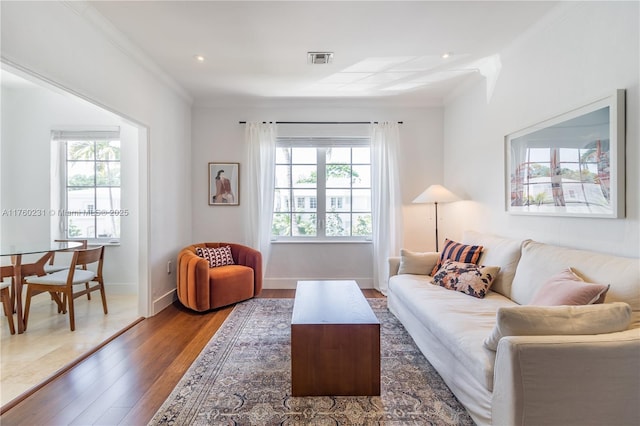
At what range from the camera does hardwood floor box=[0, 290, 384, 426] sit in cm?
162

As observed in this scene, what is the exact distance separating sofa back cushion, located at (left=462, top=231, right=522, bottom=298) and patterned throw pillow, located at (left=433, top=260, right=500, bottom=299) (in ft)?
0.21

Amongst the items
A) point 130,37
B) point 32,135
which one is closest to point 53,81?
point 130,37

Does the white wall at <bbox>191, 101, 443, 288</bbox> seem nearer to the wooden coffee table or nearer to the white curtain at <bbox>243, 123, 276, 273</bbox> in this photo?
the white curtain at <bbox>243, 123, 276, 273</bbox>

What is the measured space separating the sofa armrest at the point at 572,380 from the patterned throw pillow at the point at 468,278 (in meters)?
1.04

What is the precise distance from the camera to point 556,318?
1.30 metres

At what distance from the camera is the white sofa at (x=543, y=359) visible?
1.22 metres

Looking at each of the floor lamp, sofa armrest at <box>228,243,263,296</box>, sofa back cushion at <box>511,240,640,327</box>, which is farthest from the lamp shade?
sofa armrest at <box>228,243,263,296</box>

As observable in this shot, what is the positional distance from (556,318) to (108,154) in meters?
4.95

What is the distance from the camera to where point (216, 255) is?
3.63m

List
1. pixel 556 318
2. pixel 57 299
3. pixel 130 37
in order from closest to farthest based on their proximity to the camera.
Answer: pixel 556 318, pixel 130 37, pixel 57 299

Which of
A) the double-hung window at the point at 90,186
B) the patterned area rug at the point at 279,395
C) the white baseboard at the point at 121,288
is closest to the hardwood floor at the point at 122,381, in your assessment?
the patterned area rug at the point at 279,395

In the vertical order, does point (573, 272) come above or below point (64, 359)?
above

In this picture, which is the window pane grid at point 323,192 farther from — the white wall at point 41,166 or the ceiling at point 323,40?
the white wall at point 41,166

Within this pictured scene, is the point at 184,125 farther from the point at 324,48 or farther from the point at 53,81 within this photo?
the point at 324,48
